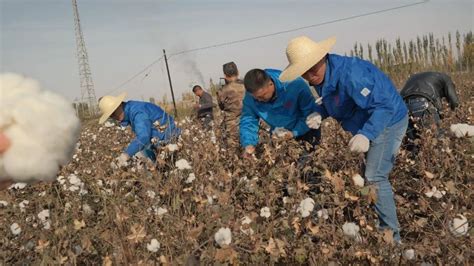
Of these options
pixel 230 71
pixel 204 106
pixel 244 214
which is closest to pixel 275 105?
pixel 244 214

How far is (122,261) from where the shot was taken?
227cm

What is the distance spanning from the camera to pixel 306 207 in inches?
93.0

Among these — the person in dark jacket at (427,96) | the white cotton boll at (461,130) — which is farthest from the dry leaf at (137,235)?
the person in dark jacket at (427,96)

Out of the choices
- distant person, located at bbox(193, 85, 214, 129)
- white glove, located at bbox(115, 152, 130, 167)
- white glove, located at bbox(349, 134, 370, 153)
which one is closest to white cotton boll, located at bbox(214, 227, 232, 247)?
white glove, located at bbox(349, 134, 370, 153)

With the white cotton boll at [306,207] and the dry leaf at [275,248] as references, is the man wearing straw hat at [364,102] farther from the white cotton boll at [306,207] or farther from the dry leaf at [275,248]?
the dry leaf at [275,248]

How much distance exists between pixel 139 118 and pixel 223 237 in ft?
7.90

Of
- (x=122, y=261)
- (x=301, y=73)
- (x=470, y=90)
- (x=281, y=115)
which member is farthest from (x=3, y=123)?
(x=470, y=90)

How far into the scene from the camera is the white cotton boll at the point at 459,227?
2240mm

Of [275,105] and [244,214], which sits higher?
[275,105]

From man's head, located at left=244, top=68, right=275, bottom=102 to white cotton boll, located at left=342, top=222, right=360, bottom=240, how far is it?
1268 millimetres

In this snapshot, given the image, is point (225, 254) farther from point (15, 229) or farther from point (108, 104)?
point (108, 104)

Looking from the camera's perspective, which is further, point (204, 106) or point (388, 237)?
point (204, 106)

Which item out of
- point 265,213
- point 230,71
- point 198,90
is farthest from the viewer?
point 198,90

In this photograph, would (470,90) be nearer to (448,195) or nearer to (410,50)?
(448,195)
